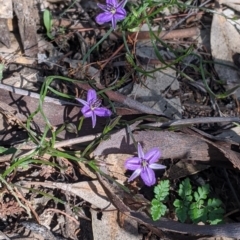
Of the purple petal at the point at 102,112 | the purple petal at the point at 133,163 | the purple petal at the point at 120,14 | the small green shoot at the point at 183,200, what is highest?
the purple petal at the point at 120,14

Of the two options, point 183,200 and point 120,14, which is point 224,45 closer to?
point 120,14

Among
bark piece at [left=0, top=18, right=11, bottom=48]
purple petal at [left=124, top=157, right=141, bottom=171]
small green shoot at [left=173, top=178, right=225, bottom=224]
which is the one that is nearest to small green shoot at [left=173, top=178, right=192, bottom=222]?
small green shoot at [left=173, top=178, right=225, bottom=224]

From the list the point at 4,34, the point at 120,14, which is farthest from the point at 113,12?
the point at 4,34

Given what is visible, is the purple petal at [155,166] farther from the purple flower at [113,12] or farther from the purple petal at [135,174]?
the purple flower at [113,12]

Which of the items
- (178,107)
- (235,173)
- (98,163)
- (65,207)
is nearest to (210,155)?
(235,173)

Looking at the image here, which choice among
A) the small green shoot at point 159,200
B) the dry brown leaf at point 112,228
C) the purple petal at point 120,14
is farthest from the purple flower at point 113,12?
the dry brown leaf at point 112,228
